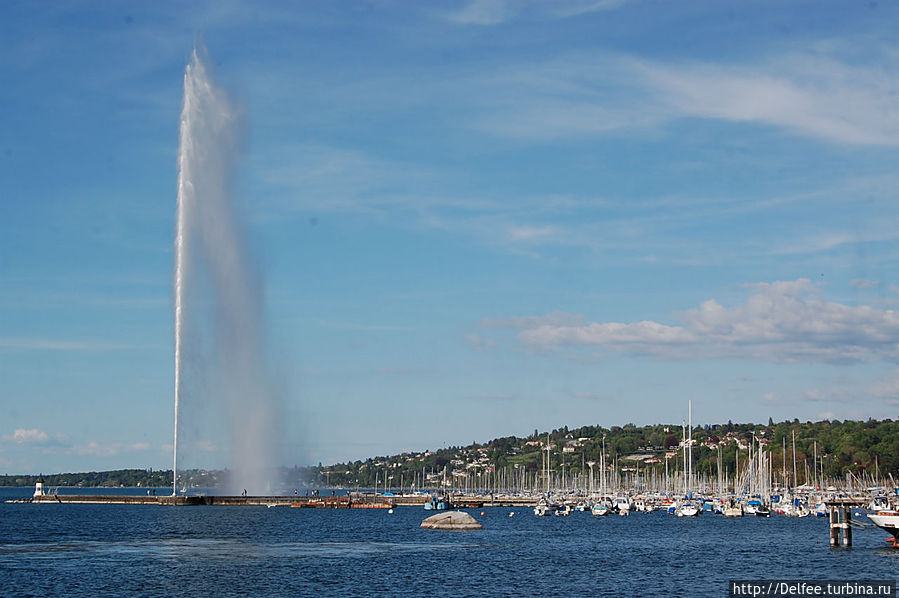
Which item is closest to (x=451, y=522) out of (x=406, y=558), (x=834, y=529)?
(x=406, y=558)

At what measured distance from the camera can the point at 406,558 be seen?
84062 millimetres

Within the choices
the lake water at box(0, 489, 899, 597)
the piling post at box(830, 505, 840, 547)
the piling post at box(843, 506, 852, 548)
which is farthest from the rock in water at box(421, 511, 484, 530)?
the piling post at box(843, 506, 852, 548)

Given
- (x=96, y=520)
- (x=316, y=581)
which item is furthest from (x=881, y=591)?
(x=96, y=520)

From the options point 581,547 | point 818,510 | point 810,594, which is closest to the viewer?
point 810,594

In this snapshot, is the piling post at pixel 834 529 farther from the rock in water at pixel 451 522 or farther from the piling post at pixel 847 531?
the rock in water at pixel 451 522

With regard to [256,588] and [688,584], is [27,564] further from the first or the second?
[688,584]

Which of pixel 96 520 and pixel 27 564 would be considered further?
pixel 96 520

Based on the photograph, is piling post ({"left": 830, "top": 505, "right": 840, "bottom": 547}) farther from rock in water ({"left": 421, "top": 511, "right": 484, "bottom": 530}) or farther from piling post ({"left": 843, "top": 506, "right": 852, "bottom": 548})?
rock in water ({"left": 421, "top": 511, "right": 484, "bottom": 530})

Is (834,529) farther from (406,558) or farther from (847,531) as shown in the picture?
(406,558)

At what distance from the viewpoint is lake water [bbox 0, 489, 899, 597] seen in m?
64.8

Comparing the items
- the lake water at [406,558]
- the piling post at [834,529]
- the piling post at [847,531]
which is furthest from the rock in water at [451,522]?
the piling post at [847,531]

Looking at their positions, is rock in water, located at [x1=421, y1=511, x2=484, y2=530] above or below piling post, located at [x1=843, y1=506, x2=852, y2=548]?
below

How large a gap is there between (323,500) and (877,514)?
122 m

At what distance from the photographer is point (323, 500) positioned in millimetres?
192625
